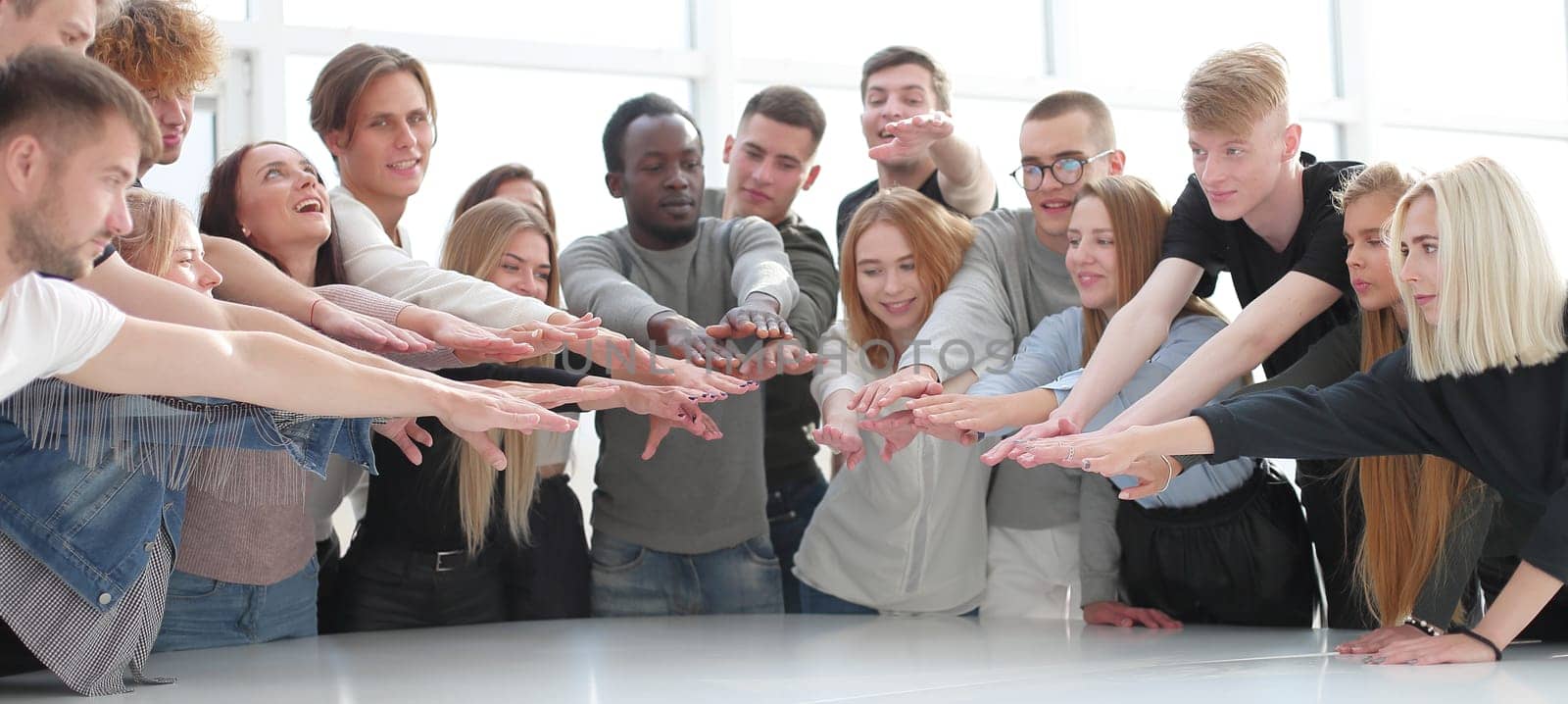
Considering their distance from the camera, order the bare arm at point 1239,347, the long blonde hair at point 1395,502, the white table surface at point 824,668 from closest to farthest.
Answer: the white table surface at point 824,668
the long blonde hair at point 1395,502
the bare arm at point 1239,347

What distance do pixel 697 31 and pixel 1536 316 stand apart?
128 inches

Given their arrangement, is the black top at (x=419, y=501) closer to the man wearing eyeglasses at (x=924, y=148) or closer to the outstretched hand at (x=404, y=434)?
the outstretched hand at (x=404, y=434)

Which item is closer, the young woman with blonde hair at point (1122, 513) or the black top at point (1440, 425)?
the black top at point (1440, 425)

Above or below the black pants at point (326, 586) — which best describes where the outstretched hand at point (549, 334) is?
above

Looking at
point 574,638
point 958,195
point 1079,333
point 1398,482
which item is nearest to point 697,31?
point 958,195

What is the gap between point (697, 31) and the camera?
4.71m

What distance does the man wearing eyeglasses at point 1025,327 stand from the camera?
103 inches

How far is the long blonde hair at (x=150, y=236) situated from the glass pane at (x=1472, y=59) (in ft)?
16.3

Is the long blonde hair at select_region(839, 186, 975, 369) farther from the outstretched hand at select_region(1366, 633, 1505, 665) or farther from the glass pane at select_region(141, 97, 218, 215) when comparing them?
the glass pane at select_region(141, 97, 218, 215)

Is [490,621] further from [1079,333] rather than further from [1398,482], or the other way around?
[1398,482]

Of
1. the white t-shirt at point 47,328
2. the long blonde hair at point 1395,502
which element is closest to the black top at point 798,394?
the long blonde hair at point 1395,502

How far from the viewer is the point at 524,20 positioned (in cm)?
452

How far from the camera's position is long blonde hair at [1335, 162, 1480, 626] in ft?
7.15

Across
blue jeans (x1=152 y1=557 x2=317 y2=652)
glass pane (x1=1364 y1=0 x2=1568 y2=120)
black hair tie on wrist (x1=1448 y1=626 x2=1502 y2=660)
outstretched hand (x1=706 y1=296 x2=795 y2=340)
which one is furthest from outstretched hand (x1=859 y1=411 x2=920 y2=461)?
glass pane (x1=1364 y1=0 x2=1568 y2=120)
